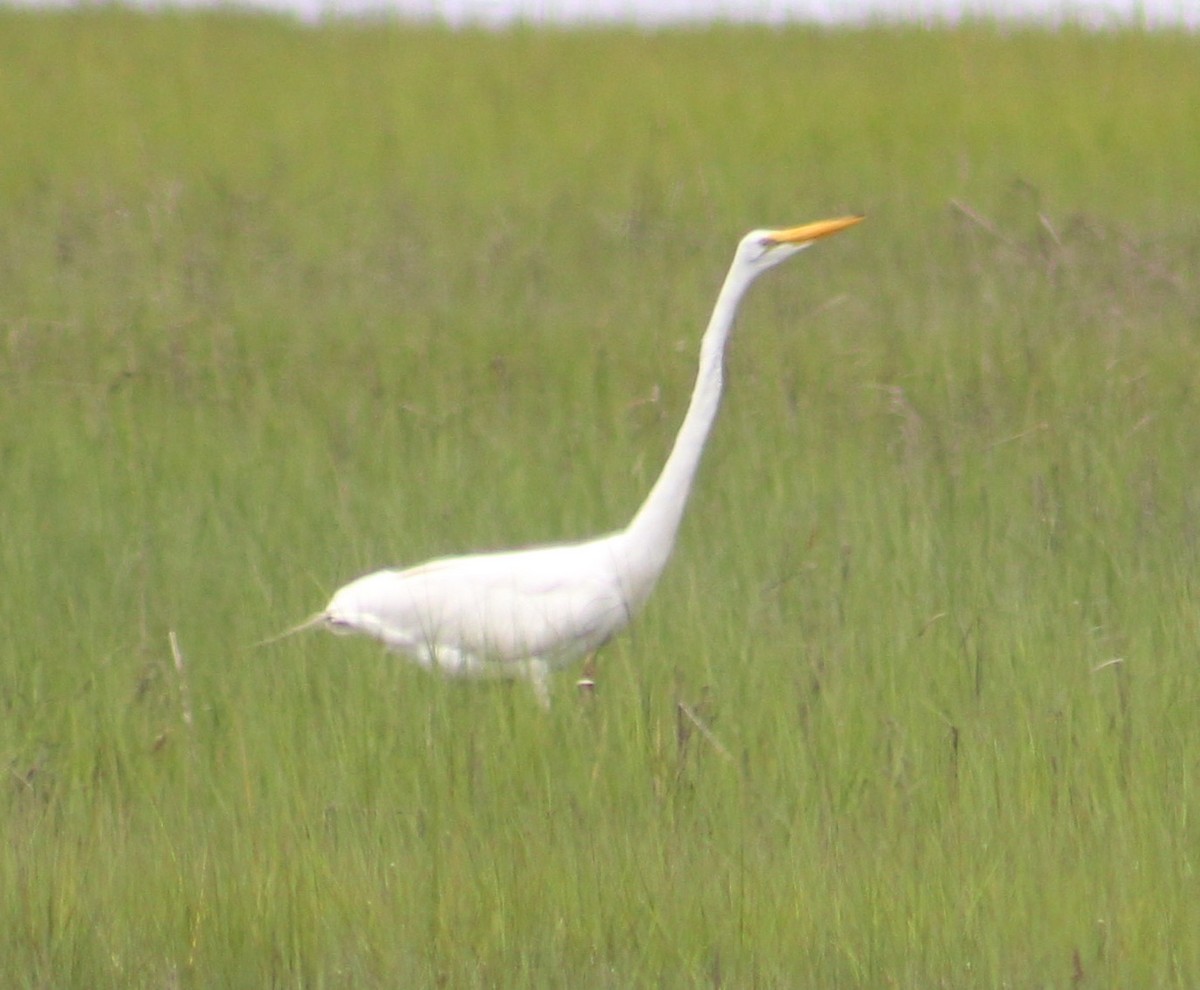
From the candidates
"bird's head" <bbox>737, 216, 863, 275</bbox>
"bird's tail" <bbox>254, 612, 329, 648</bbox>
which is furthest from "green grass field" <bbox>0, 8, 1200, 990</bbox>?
"bird's head" <bbox>737, 216, 863, 275</bbox>

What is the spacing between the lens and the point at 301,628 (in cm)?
387

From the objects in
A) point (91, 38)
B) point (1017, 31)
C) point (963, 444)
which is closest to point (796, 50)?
point (1017, 31)

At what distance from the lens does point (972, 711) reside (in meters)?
3.46

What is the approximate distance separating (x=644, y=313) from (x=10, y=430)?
8.47 ft

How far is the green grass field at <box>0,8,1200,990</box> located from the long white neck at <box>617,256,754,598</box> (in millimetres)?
158

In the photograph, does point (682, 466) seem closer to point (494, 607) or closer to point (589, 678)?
point (494, 607)

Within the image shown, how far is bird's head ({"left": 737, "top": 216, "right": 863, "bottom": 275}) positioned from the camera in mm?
3996

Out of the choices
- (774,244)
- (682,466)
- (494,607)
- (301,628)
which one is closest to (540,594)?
(494,607)

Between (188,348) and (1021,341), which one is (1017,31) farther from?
(188,348)

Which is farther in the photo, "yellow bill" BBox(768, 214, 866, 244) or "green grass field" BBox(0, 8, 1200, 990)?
"yellow bill" BBox(768, 214, 866, 244)

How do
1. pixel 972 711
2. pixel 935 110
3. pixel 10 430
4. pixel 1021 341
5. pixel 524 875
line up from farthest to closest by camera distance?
1. pixel 935 110
2. pixel 1021 341
3. pixel 10 430
4. pixel 972 711
5. pixel 524 875

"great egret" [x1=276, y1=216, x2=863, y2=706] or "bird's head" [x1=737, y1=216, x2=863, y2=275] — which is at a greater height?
"bird's head" [x1=737, y1=216, x2=863, y2=275]

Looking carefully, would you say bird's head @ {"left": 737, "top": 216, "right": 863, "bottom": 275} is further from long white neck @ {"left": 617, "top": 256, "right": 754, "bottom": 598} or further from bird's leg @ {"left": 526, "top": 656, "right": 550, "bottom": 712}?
bird's leg @ {"left": 526, "top": 656, "right": 550, "bottom": 712}

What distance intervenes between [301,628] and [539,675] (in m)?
0.53
